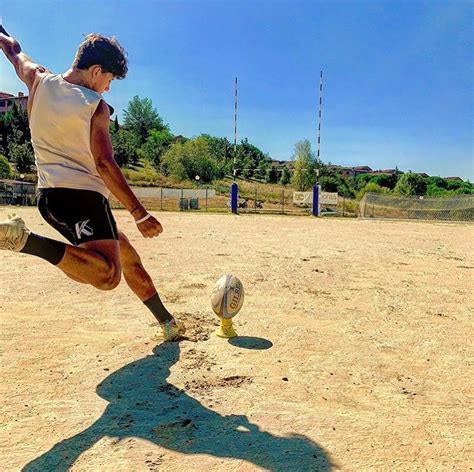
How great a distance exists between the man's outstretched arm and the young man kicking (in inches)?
3.3

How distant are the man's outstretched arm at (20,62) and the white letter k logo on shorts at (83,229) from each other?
1012 millimetres

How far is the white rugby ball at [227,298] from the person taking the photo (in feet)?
12.1

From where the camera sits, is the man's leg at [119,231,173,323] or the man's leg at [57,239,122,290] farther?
the man's leg at [119,231,173,323]

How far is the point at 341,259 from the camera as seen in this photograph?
8.12 meters

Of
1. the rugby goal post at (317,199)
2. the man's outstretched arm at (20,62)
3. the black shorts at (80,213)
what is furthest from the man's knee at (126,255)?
the rugby goal post at (317,199)

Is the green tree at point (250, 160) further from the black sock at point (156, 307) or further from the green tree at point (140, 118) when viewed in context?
the black sock at point (156, 307)

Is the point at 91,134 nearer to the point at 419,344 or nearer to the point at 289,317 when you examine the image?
the point at 289,317

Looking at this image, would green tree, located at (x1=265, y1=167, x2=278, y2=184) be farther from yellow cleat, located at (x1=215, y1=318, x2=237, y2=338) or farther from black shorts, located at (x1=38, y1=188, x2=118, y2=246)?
black shorts, located at (x1=38, y1=188, x2=118, y2=246)

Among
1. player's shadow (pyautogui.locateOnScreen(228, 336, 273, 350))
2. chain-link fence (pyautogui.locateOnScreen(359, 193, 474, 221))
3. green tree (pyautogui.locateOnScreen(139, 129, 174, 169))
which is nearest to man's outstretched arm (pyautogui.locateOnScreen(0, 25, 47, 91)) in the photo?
player's shadow (pyautogui.locateOnScreen(228, 336, 273, 350))

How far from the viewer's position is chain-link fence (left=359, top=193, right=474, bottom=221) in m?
25.7

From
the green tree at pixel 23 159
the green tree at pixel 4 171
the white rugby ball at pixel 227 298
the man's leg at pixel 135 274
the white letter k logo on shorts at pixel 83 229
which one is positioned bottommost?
the white rugby ball at pixel 227 298

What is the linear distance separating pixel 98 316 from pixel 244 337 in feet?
4.70

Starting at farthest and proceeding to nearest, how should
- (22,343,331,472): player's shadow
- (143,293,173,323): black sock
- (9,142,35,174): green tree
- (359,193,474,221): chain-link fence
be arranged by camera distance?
(9,142,35,174): green tree → (359,193,474,221): chain-link fence → (143,293,173,323): black sock → (22,343,331,472): player's shadow

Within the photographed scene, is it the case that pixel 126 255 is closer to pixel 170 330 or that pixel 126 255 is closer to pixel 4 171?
pixel 170 330
